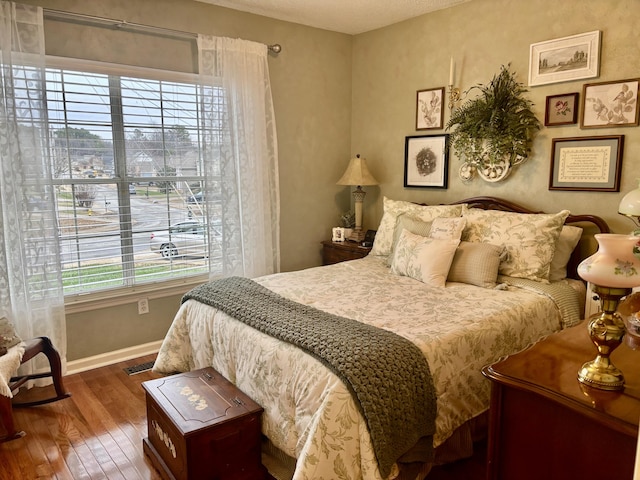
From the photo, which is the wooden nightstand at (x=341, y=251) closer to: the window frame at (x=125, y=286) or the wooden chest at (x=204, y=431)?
the window frame at (x=125, y=286)

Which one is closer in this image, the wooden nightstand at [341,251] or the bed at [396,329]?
the bed at [396,329]

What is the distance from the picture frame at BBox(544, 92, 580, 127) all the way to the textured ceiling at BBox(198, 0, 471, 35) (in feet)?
3.44

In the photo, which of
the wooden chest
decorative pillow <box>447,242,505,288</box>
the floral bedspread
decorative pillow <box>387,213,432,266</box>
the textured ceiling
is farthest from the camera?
the textured ceiling

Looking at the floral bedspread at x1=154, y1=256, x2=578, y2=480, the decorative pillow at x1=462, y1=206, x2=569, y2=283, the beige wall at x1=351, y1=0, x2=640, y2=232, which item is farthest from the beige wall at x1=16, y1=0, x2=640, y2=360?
the floral bedspread at x1=154, y1=256, x2=578, y2=480

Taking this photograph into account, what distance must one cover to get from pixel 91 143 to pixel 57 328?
1.22m

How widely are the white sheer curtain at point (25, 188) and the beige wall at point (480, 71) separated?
259 centimetres

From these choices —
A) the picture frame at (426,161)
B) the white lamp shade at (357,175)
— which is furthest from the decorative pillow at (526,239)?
the white lamp shade at (357,175)

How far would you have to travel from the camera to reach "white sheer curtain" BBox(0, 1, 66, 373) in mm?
2754

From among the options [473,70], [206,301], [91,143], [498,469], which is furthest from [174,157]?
[498,469]

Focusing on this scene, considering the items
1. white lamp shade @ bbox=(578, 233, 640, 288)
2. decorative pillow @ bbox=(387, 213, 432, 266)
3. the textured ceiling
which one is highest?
the textured ceiling

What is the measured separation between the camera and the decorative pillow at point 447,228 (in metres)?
3.00

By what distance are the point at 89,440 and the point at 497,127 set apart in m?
3.09

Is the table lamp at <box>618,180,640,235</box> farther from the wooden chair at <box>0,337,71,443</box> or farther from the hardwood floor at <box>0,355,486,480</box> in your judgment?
the wooden chair at <box>0,337,71,443</box>

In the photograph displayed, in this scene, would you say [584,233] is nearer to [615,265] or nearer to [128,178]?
[615,265]
